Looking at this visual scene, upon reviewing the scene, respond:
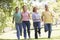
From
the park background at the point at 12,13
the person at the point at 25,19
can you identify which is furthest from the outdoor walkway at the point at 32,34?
the person at the point at 25,19

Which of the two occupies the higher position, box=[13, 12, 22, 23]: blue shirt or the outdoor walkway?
box=[13, 12, 22, 23]: blue shirt

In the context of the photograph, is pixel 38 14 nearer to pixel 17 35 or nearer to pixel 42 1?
pixel 42 1

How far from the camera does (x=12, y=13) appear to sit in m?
3.15

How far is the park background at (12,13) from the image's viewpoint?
308 cm

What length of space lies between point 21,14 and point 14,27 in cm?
22

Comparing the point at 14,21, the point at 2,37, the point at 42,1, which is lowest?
the point at 2,37

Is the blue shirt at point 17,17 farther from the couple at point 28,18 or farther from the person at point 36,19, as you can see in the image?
the person at point 36,19

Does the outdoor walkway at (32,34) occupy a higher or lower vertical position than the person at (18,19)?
lower

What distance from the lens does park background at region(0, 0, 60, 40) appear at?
121 inches

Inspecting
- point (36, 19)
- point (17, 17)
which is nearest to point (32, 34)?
point (36, 19)

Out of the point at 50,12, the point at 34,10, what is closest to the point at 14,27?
the point at 34,10

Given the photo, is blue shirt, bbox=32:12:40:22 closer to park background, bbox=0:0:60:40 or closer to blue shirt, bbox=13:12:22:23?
park background, bbox=0:0:60:40

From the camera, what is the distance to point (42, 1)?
10.2ft

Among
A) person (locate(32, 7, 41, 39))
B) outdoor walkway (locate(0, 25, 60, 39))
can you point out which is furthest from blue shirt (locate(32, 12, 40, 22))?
outdoor walkway (locate(0, 25, 60, 39))
